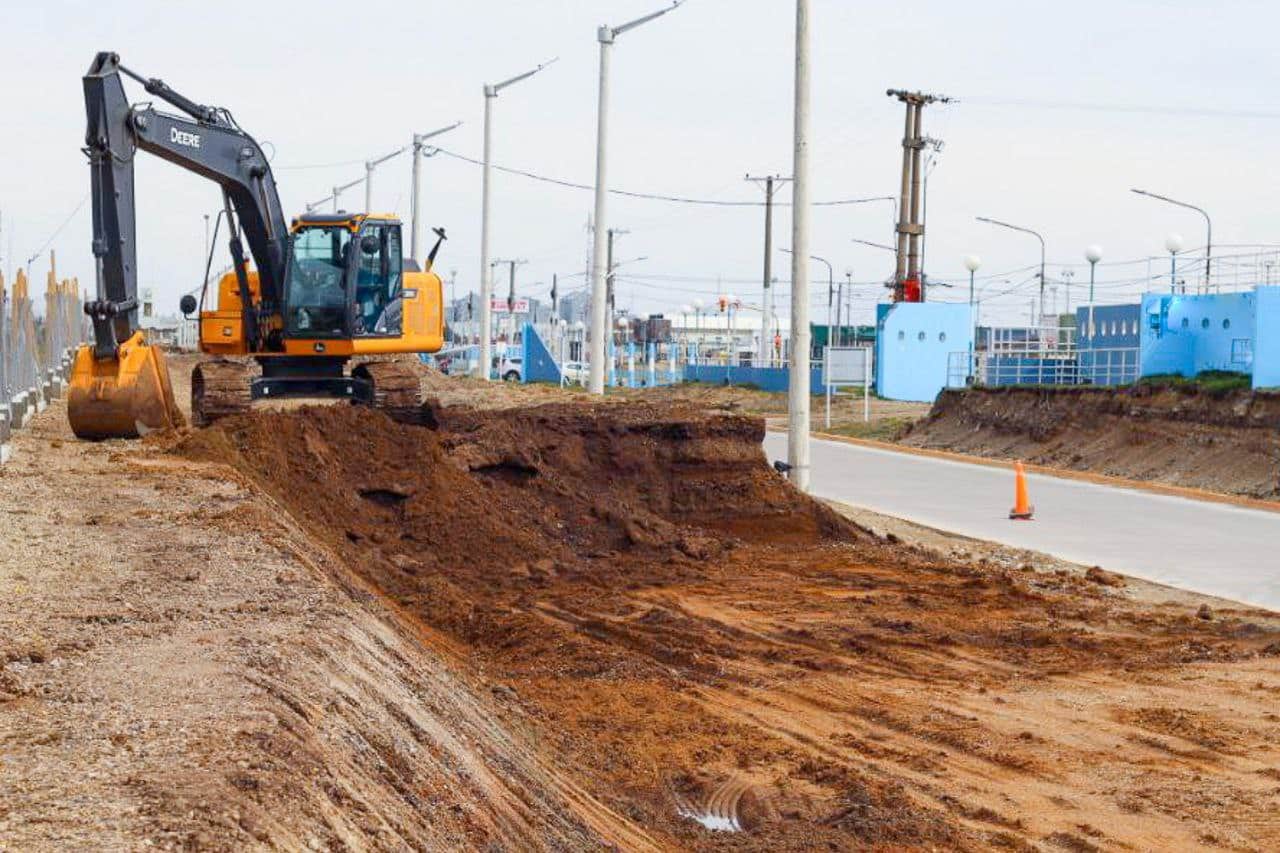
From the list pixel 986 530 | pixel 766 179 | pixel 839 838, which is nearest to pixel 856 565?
pixel 986 530

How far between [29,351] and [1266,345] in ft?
84.7

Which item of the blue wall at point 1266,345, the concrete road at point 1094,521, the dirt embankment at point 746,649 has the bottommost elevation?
the concrete road at point 1094,521

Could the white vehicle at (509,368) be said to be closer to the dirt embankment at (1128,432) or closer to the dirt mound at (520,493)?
the dirt embankment at (1128,432)

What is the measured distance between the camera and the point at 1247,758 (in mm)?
10195

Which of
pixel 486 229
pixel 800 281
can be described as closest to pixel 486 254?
pixel 486 229

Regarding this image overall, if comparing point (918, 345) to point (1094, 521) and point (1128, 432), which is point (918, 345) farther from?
point (1094, 521)

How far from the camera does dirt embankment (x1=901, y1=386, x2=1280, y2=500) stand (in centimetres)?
3291

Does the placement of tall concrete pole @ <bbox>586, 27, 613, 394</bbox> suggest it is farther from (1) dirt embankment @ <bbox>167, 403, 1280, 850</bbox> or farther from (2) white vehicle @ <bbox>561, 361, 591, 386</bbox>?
(2) white vehicle @ <bbox>561, 361, 591, 386</bbox>

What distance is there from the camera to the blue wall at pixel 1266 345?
37375 millimetres

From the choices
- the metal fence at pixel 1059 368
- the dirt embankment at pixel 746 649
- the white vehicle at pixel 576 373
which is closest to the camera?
the dirt embankment at pixel 746 649

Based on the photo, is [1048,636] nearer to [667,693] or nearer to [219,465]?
[667,693]

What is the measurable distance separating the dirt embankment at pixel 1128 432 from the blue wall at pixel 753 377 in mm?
15421

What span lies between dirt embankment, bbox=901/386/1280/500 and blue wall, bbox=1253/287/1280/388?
5.19ft

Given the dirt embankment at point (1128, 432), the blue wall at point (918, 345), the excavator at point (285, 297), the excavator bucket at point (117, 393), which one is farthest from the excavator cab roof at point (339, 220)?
the blue wall at point (918, 345)
